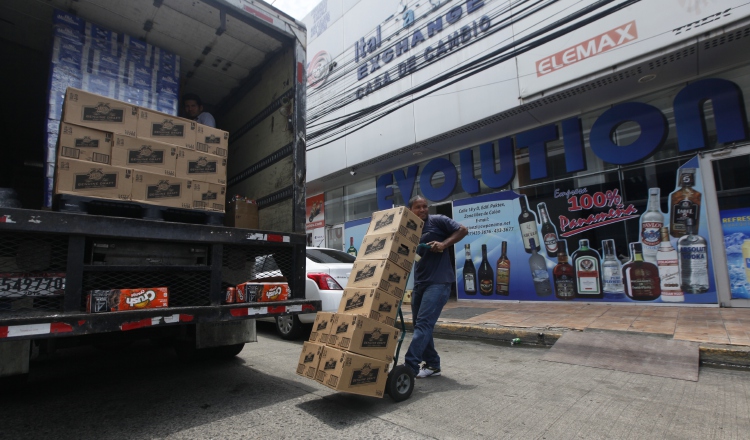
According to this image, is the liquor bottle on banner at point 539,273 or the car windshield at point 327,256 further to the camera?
the liquor bottle on banner at point 539,273

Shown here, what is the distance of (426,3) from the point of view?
11.0 metres

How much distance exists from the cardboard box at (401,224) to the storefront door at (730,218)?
6472 millimetres

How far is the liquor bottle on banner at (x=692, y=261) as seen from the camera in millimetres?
6961

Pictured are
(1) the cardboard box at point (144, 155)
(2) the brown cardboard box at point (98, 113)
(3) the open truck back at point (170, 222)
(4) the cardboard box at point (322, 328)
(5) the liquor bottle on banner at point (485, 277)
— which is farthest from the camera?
(5) the liquor bottle on banner at point (485, 277)

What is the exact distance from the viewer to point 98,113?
298cm

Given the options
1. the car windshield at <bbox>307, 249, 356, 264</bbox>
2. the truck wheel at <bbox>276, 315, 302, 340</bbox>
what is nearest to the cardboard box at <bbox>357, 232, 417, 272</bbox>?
the car windshield at <bbox>307, 249, 356, 264</bbox>

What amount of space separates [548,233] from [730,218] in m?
3.06

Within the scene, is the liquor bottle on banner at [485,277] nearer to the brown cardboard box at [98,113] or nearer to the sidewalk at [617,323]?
the sidewalk at [617,323]

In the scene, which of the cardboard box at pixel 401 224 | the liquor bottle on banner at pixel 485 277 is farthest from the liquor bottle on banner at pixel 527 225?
the cardboard box at pixel 401 224

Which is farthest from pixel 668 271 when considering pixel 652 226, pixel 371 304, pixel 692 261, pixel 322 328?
pixel 322 328

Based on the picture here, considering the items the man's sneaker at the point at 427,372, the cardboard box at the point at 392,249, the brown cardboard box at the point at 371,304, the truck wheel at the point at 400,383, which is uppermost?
the cardboard box at the point at 392,249

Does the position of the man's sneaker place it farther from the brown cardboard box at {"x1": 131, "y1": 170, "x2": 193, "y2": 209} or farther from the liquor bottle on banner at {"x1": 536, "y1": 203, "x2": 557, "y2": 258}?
the liquor bottle on banner at {"x1": 536, "y1": 203, "x2": 557, "y2": 258}

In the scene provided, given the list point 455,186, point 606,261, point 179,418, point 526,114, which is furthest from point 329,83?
point 179,418

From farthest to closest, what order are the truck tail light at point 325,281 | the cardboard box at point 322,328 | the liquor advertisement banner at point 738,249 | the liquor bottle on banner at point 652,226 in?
the liquor bottle on banner at point 652,226
the liquor advertisement banner at point 738,249
the truck tail light at point 325,281
the cardboard box at point 322,328
